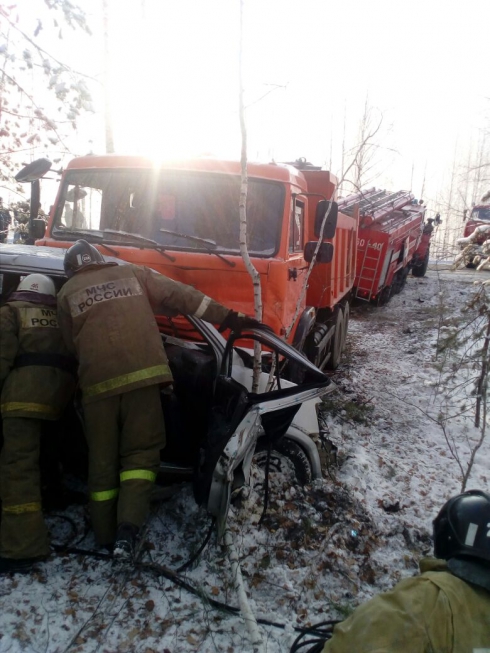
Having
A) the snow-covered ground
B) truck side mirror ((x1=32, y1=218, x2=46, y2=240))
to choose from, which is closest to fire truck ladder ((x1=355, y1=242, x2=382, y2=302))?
the snow-covered ground

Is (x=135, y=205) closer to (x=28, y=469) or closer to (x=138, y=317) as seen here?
(x=138, y=317)

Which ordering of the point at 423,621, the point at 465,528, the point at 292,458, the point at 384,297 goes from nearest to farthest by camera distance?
the point at 423,621 < the point at 465,528 < the point at 292,458 < the point at 384,297

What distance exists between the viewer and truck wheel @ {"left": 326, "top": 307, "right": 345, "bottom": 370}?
771cm

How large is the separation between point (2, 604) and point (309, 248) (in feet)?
11.2

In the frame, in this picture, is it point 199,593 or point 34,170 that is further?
point 34,170

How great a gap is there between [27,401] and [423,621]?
7.84 feet

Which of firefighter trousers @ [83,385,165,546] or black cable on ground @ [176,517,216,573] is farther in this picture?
black cable on ground @ [176,517,216,573]

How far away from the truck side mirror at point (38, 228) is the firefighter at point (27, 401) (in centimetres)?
192

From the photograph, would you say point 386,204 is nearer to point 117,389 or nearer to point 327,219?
point 327,219

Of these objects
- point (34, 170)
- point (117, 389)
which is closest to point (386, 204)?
point (34, 170)

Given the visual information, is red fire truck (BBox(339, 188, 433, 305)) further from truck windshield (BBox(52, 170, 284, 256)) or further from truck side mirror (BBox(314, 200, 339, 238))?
truck windshield (BBox(52, 170, 284, 256))

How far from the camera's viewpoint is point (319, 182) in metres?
5.97

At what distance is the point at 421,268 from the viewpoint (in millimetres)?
19312

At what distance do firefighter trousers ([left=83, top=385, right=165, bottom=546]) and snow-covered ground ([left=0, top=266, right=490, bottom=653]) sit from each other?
1.20 feet
